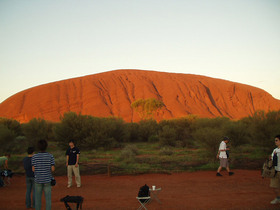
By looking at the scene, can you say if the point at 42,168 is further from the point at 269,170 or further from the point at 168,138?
the point at 168,138

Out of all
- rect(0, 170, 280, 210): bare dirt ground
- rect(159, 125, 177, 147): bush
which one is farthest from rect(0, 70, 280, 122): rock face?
rect(0, 170, 280, 210): bare dirt ground

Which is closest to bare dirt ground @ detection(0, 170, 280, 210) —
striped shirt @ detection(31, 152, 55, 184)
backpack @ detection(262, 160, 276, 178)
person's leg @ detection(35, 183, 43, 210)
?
backpack @ detection(262, 160, 276, 178)

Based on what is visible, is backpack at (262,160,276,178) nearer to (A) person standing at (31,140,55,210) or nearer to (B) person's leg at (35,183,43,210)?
(A) person standing at (31,140,55,210)

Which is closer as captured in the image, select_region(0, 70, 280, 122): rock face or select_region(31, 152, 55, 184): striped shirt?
select_region(31, 152, 55, 184): striped shirt

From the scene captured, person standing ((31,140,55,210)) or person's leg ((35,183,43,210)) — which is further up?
person standing ((31,140,55,210))

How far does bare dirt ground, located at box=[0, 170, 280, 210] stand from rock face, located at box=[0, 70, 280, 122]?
44767mm

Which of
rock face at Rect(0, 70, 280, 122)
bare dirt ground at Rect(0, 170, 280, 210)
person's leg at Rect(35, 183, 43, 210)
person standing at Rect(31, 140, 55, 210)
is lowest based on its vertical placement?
bare dirt ground at Rect(0, 170, 280, 210)

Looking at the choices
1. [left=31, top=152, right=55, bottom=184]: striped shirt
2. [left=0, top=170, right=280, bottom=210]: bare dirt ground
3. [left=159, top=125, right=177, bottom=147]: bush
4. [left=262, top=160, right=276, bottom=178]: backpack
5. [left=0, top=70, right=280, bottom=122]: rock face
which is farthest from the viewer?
[left=0, top=70, right=280, bottom=122]: rock face

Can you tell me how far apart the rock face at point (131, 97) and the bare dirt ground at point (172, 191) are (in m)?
44.8

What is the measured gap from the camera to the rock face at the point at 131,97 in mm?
59188

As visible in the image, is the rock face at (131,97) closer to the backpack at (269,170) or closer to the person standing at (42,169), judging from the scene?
the backpack at (269,170)

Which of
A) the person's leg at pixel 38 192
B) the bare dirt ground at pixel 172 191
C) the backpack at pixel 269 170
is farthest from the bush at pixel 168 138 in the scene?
the person's leg at pixel 38 192

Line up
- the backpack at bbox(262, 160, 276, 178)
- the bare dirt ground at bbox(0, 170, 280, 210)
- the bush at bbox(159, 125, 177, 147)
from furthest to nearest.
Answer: the bush at bbox(159, 125, 177, 147)
the bare dirt ground at bbox(0, 170, 280, 210)
the backpack at bbox(262, 160, 276, 178)

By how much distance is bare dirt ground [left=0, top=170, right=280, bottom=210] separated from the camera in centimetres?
648
